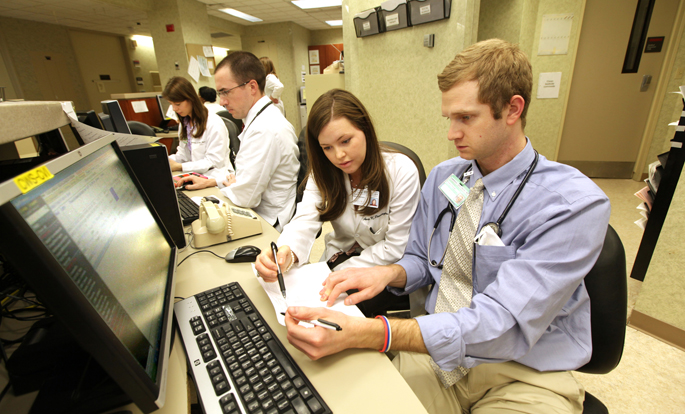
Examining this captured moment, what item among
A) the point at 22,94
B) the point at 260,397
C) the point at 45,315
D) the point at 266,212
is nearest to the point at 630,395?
the point at 260,397

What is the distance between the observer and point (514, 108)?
83 centimetres

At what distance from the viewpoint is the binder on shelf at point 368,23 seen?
9.37ft

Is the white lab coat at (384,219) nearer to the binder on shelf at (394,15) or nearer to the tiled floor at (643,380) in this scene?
the tiled floor at (643,380)

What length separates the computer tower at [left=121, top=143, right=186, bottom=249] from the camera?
105 cm

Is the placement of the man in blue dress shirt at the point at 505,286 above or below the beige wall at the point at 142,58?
below

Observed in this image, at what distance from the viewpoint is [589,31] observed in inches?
140

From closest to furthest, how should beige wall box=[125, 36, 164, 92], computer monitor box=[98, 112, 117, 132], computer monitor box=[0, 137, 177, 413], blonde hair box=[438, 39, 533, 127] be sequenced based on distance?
computer monitor box=[0, 137, 177, 413], blonde hair box=[438, 39, 533, 127], computer monitor box=[98, 112, 117, 132], beige wall box=[125, 36, 164, 92]

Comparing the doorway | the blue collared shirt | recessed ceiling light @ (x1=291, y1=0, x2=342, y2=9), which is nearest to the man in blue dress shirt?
the blue collared shirt

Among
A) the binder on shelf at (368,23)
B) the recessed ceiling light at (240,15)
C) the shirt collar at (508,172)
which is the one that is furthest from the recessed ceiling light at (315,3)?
the shirt collar at (508,172)

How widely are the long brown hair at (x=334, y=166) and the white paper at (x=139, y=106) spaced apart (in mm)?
3043

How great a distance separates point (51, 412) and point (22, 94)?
27.5 ft

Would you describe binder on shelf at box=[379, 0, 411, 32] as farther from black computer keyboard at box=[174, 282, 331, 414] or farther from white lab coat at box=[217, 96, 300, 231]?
black computer keyboard at box=[174, 282, 331, 414]

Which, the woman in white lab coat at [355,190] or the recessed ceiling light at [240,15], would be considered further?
the recessed ceiling light at [240,15]

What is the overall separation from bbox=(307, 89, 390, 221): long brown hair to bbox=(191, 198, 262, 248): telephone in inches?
11.4
